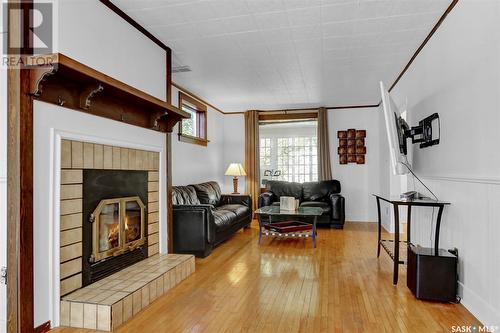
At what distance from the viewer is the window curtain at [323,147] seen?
22.3ft

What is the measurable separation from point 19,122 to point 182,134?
136 inches

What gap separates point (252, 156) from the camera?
7137 millimetres

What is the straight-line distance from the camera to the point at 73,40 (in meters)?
2.35

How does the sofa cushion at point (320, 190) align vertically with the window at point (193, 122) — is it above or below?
below

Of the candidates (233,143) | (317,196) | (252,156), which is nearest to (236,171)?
(252,156)

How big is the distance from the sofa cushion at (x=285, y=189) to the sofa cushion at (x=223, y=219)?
1.81 metres

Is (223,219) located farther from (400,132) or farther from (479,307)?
(479,307)

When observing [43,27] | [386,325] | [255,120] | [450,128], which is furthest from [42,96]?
[255,120]

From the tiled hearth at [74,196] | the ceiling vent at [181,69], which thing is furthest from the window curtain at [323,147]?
the tiled hearth at [74,196]

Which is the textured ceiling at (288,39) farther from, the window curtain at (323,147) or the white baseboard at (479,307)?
the white baseboard at (479,307)

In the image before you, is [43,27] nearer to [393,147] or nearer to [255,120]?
[393,147]

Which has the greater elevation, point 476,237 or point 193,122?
point 193,122

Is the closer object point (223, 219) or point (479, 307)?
point (479, 307)

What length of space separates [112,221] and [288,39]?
Answer: 2.54 meters
